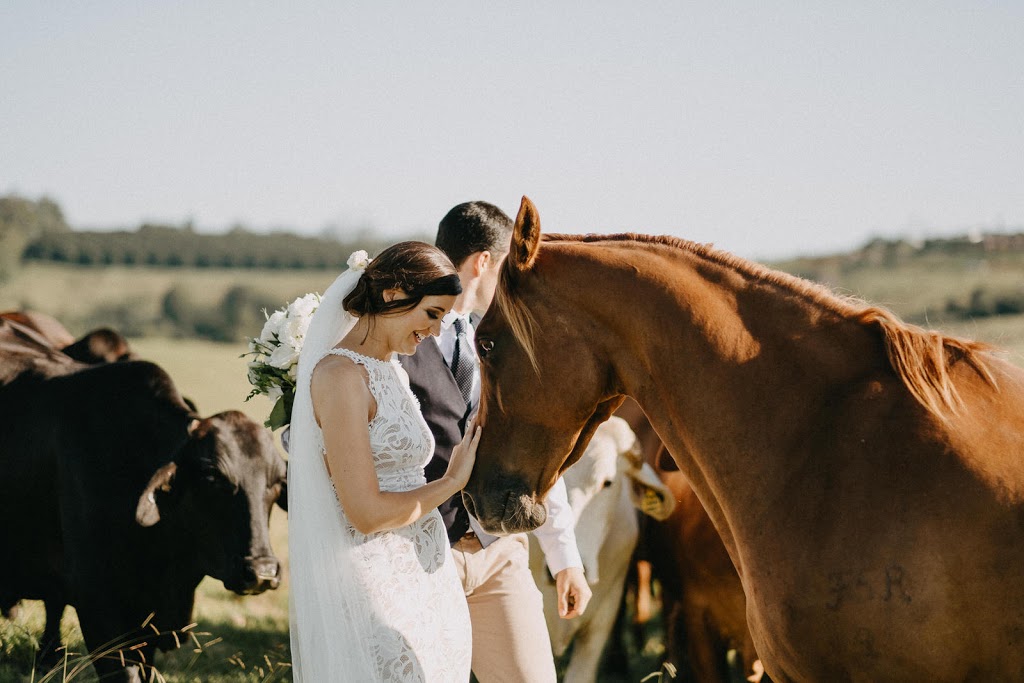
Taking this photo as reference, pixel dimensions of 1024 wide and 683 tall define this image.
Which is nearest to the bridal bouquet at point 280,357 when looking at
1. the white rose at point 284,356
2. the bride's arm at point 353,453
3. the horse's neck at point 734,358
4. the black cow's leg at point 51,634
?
the white rose at point 284,356

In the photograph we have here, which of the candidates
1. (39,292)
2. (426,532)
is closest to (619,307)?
(426,532)

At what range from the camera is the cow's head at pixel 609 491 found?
5.62 m

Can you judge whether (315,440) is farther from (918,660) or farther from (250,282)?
(250,282)

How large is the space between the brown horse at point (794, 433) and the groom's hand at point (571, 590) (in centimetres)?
67

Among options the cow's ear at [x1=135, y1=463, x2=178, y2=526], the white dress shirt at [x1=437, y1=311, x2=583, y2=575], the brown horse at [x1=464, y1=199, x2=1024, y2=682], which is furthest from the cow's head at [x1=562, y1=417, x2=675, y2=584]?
the brown horse at [x1=464, y1=199, x2=1024, y2=682]

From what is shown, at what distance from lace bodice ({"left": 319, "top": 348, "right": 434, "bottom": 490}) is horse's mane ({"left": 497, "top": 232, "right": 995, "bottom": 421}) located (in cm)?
44

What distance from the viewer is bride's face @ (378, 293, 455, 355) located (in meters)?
3.05

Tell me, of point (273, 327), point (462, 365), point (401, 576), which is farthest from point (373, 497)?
point (273, 327)

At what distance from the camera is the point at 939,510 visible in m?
2.59

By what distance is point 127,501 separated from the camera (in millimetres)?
5605

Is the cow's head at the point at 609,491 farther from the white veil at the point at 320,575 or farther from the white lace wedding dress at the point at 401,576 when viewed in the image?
the white veil at the point at 320,575

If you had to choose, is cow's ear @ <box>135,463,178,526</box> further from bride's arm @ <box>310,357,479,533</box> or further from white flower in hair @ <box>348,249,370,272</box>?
bride's arm @ <box>310,357,479,533</box>

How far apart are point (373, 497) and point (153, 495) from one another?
2.78 m

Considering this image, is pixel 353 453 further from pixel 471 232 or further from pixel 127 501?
pixel 127 501
